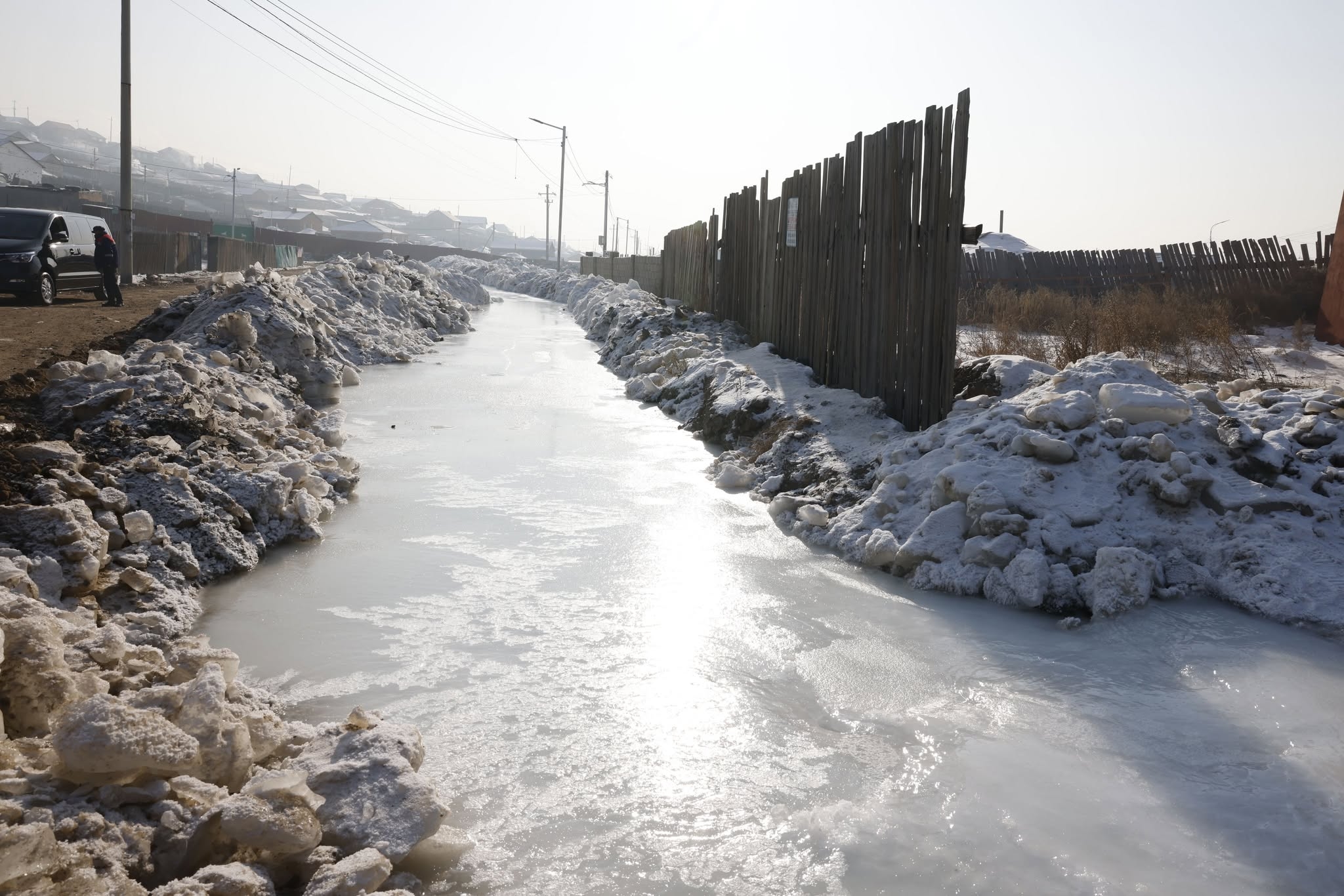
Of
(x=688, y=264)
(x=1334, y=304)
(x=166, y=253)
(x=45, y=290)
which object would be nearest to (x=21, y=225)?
(x=45, y=290)

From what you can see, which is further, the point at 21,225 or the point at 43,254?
the point at 21,225

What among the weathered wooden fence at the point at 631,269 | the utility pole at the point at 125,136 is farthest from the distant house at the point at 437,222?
the utility pole at the point at 125,136

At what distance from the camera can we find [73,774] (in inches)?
103

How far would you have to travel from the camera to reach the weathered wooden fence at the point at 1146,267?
16125mm

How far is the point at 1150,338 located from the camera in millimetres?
10992

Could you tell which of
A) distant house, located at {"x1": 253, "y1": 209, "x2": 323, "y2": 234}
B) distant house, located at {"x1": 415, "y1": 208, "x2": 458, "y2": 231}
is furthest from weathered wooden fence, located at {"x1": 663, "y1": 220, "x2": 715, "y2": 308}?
distant house, located at {"x1": 415, "y1": 208, "x2": 458, "y2": 231}

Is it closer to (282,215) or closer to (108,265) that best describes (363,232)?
(282,215)

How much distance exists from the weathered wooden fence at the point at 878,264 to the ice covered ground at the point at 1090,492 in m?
0.55

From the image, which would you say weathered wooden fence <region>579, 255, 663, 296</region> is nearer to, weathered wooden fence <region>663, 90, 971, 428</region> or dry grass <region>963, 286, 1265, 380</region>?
dry grass <region>963, 286, 1265, 380</region>

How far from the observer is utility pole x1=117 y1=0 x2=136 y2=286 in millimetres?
19688

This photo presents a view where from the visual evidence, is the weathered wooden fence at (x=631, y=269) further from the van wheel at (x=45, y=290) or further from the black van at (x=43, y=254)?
the van wheel at (x=45, y=290)

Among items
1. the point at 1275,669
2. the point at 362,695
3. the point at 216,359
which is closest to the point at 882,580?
the point at 1275,669

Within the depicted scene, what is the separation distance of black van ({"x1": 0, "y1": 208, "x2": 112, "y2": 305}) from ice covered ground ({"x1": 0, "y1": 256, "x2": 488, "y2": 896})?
30.4ft

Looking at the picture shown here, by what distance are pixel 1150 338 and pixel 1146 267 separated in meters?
8.44
